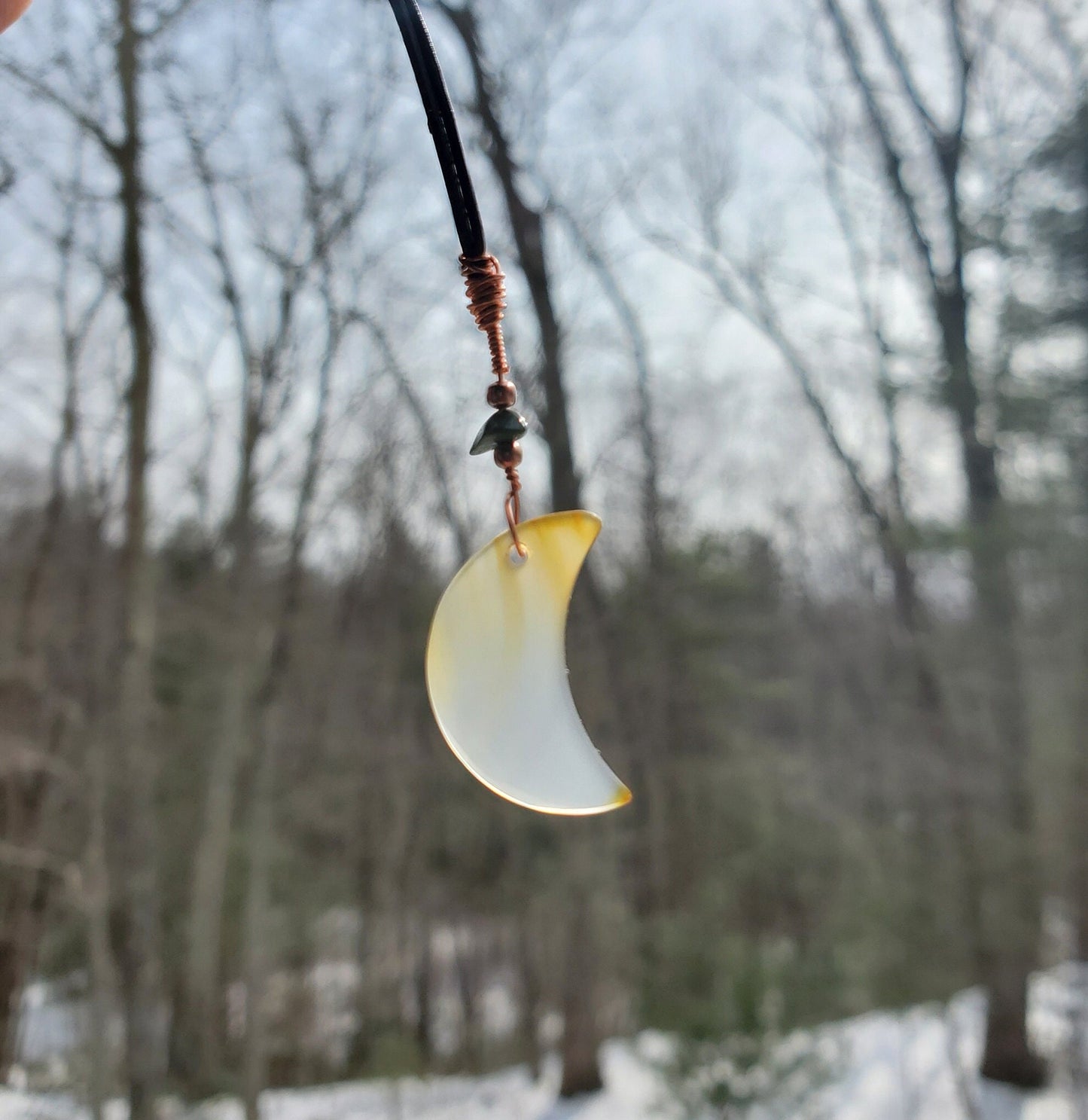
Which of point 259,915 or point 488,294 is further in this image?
point 259,915

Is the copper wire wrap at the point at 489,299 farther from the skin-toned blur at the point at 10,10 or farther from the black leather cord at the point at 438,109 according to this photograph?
the skin-toned blur at the point at 10,10

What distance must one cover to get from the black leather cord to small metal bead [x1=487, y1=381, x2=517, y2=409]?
0.08 meters

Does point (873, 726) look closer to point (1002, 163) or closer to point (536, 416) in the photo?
point (1002, 163)

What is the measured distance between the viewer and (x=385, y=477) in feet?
11.9

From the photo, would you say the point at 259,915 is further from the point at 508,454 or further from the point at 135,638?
the point at 508,454

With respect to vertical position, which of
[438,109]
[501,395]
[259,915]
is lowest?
[259,915]

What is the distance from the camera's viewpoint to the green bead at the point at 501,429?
0.45m

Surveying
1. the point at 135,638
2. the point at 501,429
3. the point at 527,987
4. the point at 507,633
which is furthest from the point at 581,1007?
the point at 501,429

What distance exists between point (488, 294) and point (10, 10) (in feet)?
1.15

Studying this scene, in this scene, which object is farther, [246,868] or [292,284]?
[246,868]

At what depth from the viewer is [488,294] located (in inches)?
17.8

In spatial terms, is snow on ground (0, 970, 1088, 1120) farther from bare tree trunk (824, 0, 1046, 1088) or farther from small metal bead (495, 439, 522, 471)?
small metal bead (495, 439, 522, 471)

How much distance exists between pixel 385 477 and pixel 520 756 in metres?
3.24

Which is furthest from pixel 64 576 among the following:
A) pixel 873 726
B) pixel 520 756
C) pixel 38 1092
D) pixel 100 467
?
pixel 873 726
